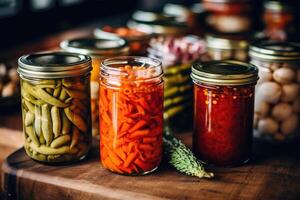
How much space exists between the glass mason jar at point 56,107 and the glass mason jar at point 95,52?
A: 110mm

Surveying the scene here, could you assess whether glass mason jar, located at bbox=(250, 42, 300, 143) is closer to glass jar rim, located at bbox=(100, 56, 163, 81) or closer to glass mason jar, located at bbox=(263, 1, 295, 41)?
glass jar rim, located at bbox=(100, 56, 163, 81)

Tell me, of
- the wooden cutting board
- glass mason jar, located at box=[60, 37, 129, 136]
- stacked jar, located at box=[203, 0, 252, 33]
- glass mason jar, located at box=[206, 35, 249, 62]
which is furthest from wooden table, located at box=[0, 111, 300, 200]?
stacked jar, located at box=[203, 0, 252, 33]

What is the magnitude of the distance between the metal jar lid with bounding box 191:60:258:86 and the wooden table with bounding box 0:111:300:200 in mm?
194

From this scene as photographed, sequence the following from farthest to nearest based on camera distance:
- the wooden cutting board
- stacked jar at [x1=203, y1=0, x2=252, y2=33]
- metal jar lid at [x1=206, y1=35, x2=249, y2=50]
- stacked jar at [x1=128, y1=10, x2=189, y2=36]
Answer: stacked jar at [x1=203, y1=0, x2=252, y2=33] → stacked jar at [x1=128, y1=10, x2=189, y2=36] → metal jar lid at [x1=206, y1=35, x2=249, y2=50] → the wooden cutting board

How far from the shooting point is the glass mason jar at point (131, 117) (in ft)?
3.35

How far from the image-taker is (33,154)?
1.13m

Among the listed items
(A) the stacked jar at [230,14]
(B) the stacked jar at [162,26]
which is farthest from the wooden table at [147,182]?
(A) the stacked jar at [230,14]

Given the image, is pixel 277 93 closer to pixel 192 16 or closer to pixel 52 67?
pixel 52 67

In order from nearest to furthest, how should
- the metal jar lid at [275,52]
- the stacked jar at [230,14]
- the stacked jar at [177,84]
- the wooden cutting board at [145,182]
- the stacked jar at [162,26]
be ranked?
the wooden cutting board at [145,182]
the metal jar lid at [275,52]
the stacked jar at [177,84]
the stacked jar at [162,26]
the stacked jar at [230,14]

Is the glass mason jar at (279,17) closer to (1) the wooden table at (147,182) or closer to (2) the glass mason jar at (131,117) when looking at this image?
(1) the wooden table at (147,182)

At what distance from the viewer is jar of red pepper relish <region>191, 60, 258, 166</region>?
1.07 metres

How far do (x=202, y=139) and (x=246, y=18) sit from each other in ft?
3.42

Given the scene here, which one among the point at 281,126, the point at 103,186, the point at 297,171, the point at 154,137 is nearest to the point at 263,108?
the point at 281,126

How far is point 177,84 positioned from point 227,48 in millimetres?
218
